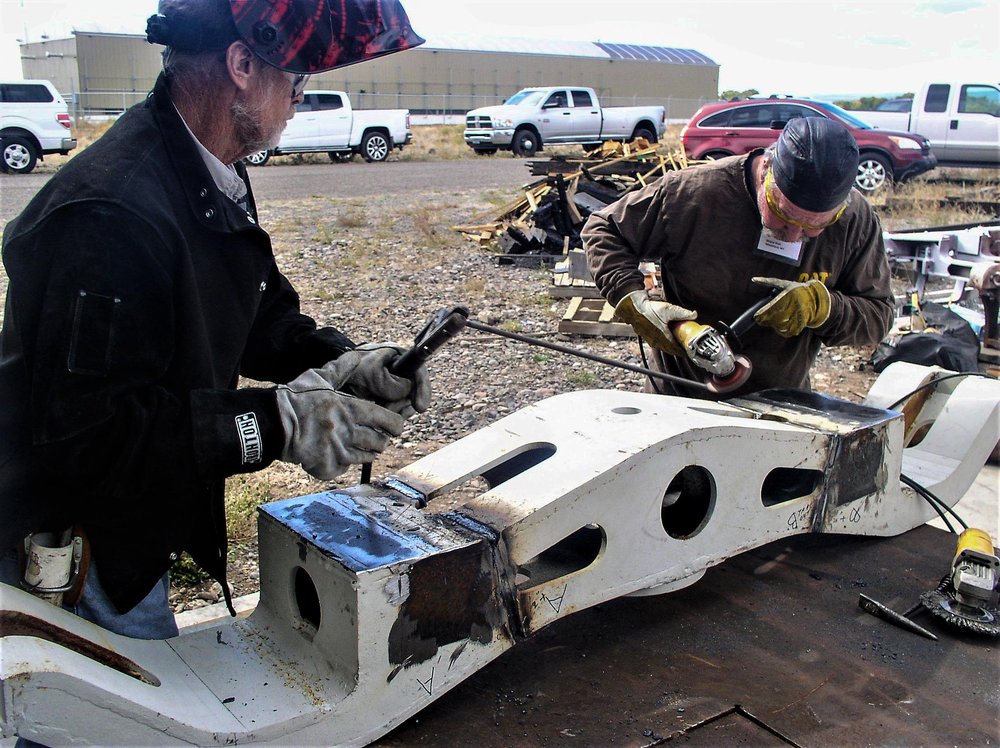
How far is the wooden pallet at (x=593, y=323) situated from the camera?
6.91 metres

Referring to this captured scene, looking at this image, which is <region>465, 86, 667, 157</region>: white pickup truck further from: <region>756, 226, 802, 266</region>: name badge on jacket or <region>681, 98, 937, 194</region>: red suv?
<region>756, 226, 802, 266</region>: name badge on jacket

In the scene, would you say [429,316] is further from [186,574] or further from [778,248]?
[778,248]

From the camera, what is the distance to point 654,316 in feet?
10.3

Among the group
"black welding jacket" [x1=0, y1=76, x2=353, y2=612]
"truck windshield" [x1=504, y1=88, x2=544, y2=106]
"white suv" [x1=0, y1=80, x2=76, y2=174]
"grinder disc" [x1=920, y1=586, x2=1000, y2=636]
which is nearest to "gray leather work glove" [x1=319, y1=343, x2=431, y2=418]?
"black welding jacket" [x1=0, y1=76, x2=353, y2=612]

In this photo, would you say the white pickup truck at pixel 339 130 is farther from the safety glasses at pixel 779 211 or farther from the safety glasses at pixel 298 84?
the safety glasses at pixel 298 84

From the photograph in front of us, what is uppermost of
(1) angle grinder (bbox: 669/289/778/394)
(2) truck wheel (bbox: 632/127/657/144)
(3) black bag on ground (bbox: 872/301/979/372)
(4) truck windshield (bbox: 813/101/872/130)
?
(4) truck windshield (bbox: 813/101/872/130)

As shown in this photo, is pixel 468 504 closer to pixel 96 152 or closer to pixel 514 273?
pixel 96 152

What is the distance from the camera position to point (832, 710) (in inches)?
86.5

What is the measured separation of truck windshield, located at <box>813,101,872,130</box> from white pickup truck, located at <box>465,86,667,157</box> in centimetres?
568

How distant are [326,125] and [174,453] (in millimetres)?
18270

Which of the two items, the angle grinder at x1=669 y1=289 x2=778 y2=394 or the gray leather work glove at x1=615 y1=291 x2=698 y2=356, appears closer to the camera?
→ the angle grinder at x1=669 y1=289 x2=778 y2=394

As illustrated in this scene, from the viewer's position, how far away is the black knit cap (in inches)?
110

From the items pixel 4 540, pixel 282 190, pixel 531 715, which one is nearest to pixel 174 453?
pixel 4 540

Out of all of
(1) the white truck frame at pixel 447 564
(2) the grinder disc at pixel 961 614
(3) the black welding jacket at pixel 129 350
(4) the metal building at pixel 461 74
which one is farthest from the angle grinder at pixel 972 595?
(4) the metal building at pixel 461 74
